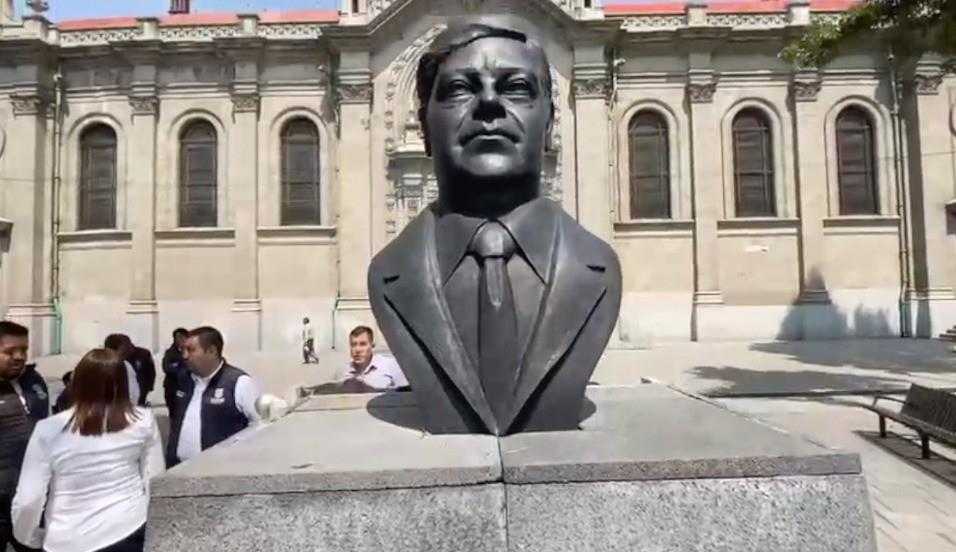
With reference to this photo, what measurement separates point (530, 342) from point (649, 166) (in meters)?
21.1

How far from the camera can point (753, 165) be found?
23.8m

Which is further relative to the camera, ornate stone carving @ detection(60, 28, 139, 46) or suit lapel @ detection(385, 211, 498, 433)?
ornate stone carving @ detection(60, 28, 139, 46)

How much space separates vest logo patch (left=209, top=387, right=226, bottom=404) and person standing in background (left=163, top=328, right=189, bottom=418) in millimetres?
1665

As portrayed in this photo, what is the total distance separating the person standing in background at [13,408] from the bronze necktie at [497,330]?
2317 mm

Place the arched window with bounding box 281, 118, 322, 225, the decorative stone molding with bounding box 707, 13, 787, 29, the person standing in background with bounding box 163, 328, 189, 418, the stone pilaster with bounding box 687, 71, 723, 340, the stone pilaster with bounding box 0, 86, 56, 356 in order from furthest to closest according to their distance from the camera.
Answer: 1. the decorative stone molding with bounding box 707, 13, 787, 29
2. the arched window with bounding box 281, 118, 322, 225
3. the stone pilaster with bounding box 0, 86, 56, 356
4. the stone pilaster with bounding box 687, 71, 723, 340
5. the person standing in background with bounding box 163, 328, 189, 418

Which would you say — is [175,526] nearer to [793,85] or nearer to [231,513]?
[231,513]

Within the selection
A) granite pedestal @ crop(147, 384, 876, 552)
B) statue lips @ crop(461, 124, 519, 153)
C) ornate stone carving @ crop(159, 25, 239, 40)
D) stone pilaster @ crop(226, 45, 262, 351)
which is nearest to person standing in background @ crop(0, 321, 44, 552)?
granite pedestal @ crop(147, 384, 876, 552)

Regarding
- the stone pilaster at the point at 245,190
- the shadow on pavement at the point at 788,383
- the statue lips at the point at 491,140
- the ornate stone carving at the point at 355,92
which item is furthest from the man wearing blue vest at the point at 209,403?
the ornate stone carving at the point at 355,92

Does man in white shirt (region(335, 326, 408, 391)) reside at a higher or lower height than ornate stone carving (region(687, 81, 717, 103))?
lower

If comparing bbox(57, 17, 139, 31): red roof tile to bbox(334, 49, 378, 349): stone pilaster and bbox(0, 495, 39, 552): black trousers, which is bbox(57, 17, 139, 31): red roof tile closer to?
bbox(334, 49, 378, 349): stone pilaster

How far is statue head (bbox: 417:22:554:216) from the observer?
3.80 m

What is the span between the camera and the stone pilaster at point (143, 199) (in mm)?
22688

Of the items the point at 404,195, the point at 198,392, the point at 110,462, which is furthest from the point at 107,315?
the point at 110,462

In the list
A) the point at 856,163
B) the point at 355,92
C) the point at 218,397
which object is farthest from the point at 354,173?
the point at 218,397
